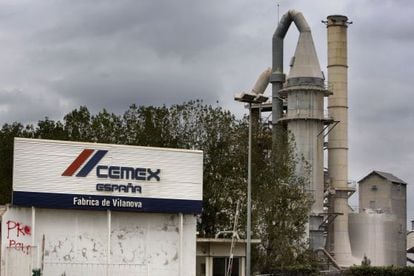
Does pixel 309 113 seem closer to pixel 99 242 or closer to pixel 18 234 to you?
pixel 99 242

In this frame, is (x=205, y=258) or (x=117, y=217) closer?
(x=117, y=217)

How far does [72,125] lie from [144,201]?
30885mm

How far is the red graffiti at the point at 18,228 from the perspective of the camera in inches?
1970

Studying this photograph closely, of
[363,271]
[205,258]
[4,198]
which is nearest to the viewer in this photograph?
[363,271]

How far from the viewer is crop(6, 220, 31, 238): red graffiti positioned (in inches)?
1970

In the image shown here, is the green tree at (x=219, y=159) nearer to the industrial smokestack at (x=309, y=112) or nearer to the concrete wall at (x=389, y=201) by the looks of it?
the industrial smokestack at (x=309, y=112)

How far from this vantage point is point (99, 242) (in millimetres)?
52438

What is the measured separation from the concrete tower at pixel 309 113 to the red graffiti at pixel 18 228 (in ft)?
159

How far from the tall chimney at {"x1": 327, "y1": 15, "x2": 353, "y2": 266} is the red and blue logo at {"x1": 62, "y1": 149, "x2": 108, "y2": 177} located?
52.6 metres

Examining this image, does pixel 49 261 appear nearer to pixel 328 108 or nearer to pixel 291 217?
pixel 291 217

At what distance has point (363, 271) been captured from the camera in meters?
55.3

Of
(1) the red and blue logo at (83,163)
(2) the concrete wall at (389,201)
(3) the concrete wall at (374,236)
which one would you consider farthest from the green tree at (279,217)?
Result: (2) the concrete wall at (389,201)

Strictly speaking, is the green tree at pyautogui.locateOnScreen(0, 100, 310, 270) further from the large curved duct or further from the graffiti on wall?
the graffiti on wall

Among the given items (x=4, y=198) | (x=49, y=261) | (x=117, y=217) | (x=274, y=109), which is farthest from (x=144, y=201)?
(x=274, y=109)
